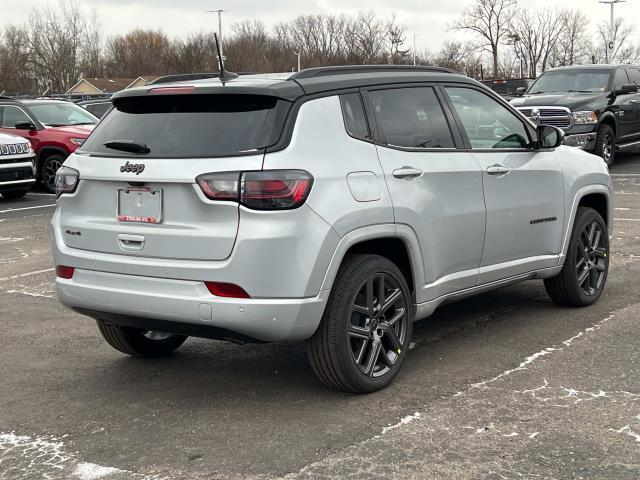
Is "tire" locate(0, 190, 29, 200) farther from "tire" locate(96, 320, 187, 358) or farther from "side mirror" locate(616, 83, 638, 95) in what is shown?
"side mirror" locate(616, 83, 638, 95)

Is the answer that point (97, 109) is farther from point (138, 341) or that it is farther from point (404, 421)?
point (404, 421)

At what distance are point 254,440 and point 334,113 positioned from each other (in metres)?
1.70

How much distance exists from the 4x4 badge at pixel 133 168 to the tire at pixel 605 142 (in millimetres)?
12865

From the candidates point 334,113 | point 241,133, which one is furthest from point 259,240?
point 334,113

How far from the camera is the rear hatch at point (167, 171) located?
13.8 feet

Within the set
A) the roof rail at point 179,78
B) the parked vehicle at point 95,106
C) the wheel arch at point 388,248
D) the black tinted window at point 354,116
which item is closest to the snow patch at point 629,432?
the wheel arch at point 388,248

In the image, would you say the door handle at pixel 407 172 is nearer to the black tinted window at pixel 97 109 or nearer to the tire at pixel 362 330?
the tire at pixel 362 330

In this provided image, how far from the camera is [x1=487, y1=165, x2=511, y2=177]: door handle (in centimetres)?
541

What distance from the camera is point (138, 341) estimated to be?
17.7ft

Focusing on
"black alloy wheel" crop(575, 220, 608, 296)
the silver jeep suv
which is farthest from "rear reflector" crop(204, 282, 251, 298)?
"black alloy wheel" crop(575, 220, 608, 296)

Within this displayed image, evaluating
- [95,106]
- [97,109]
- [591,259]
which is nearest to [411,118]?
[591,259]

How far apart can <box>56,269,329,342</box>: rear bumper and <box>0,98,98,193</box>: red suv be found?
1192 cm

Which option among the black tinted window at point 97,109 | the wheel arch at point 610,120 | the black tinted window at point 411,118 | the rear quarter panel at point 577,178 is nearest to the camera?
the black tinted window at point 411,118

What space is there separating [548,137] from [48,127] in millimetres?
12501
